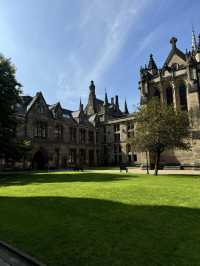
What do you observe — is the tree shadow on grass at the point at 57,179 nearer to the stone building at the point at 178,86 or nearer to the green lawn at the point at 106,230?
the green lawn at the point at 106,230

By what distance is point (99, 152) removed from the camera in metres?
67.9

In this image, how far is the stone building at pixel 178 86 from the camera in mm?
41444

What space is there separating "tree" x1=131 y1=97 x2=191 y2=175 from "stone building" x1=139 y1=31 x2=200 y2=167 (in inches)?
525

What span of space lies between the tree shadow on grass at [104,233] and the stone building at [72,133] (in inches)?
1320

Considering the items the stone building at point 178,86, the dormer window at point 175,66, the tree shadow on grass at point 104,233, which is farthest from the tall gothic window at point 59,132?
the tree shadow on grass at point 104,233

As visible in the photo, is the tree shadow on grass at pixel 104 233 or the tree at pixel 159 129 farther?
the tree at pixel 159 129

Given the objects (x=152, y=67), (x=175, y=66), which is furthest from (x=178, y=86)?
(x=152, y=67)

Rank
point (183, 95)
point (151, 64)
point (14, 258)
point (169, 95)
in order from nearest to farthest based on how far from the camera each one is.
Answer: point (14, 258), point (183, 95), point (169, 95), point (151, 64)

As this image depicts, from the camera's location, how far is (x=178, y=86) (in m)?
46.5

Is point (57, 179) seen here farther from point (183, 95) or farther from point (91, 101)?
point (91, 101)

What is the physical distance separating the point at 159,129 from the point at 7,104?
18353 mm

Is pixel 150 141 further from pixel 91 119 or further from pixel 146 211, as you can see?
pixel 91 119

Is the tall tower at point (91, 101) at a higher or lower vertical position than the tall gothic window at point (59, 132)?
higher

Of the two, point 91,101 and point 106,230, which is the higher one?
point 91,101
